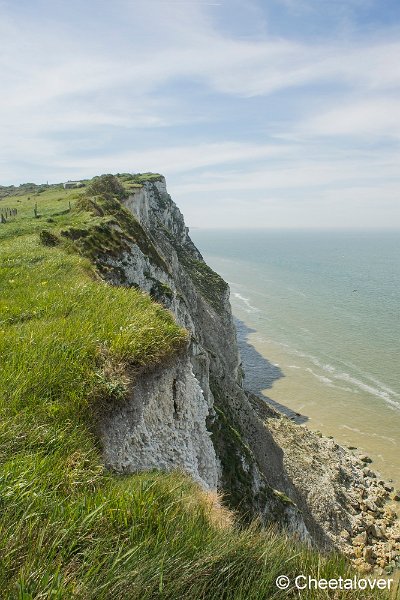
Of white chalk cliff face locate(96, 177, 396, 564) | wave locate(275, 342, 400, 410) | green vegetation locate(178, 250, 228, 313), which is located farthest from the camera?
wave locate(275, 342, 400, 410)

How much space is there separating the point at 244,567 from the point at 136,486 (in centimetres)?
193

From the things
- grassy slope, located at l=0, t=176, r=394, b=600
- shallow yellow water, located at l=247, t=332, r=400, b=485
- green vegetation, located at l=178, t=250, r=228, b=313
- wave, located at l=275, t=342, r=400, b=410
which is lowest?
shallow yellow water, located at l=247, t=332, r=400, b=485

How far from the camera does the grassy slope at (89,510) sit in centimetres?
394

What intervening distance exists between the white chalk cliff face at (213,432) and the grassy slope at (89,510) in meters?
1.13

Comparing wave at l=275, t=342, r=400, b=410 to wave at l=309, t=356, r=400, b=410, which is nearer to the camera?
wave at l=309, t=356, r=400, b=410

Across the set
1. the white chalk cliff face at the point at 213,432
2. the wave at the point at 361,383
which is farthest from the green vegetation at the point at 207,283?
the wave at the point at 361,383

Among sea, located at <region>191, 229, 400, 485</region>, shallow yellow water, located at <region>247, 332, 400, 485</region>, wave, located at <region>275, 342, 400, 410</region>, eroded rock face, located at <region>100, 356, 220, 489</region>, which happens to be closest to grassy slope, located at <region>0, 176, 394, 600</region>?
eroded rock face, located at <region>100, 356, 220, 489</region>

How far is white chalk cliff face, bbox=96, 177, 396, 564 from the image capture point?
10297 millimetres

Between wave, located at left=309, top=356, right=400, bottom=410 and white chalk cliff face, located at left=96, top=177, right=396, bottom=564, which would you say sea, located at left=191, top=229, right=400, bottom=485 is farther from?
white chalk cliff face, located at left=96, top=177, right=396, bottom=564

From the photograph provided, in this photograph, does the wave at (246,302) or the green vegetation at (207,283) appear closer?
the green vegetation at (207,283)

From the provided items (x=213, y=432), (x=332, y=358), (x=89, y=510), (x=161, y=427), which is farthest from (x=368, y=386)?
(x=89, y=510)

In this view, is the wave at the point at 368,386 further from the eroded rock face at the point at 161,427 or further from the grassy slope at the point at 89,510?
the grassy slope at the point at 89,510

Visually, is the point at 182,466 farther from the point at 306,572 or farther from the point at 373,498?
the point at 373,498

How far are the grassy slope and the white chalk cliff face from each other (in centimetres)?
113
